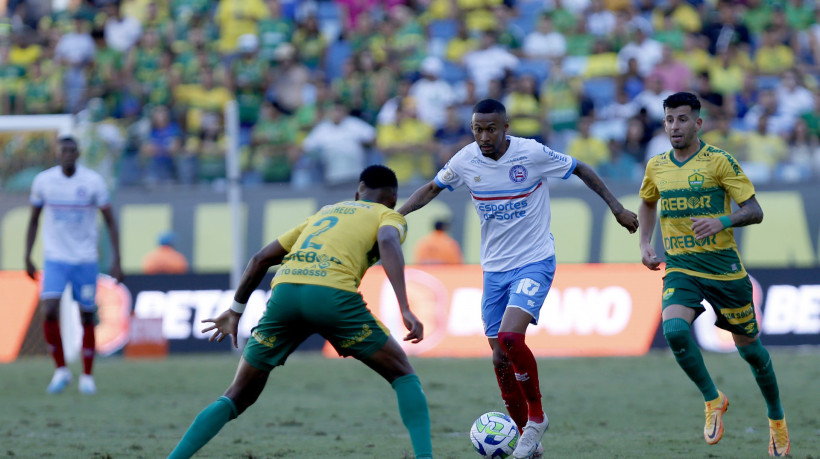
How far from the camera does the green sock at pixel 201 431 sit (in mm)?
6539

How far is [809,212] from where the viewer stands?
711 inches

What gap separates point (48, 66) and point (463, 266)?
34.6ft

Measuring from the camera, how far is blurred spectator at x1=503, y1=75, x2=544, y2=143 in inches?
766

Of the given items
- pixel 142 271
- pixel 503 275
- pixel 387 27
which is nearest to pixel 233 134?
pixel 142 271

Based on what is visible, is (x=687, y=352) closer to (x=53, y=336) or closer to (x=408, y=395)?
(x=408, y=395)

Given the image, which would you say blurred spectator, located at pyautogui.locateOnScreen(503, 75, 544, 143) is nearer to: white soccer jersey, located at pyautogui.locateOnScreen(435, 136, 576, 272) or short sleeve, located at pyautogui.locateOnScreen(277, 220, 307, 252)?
white soccer jersey, located at pyautogui.locateOnScreen(435, 136, 576, 272)

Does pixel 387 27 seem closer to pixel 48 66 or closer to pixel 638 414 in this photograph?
pixel 48 66

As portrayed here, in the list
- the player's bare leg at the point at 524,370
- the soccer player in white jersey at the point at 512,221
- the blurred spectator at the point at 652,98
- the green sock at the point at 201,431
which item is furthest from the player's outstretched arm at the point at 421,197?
the blurred spectator at the point at 652,98

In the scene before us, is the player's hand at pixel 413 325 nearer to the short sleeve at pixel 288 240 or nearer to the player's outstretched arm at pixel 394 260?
the player's outstretched arm at pixel 394 260

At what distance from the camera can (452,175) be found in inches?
332

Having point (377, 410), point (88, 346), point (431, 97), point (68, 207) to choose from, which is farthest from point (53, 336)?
point (431, 97)

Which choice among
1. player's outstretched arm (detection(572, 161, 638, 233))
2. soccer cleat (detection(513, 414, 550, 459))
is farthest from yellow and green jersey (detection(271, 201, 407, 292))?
player's outstretched arm (detection(572, 161, 638, 233))

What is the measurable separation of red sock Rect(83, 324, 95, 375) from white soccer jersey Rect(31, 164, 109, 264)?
0.82m

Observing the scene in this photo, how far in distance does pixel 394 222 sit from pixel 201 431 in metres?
1.71
